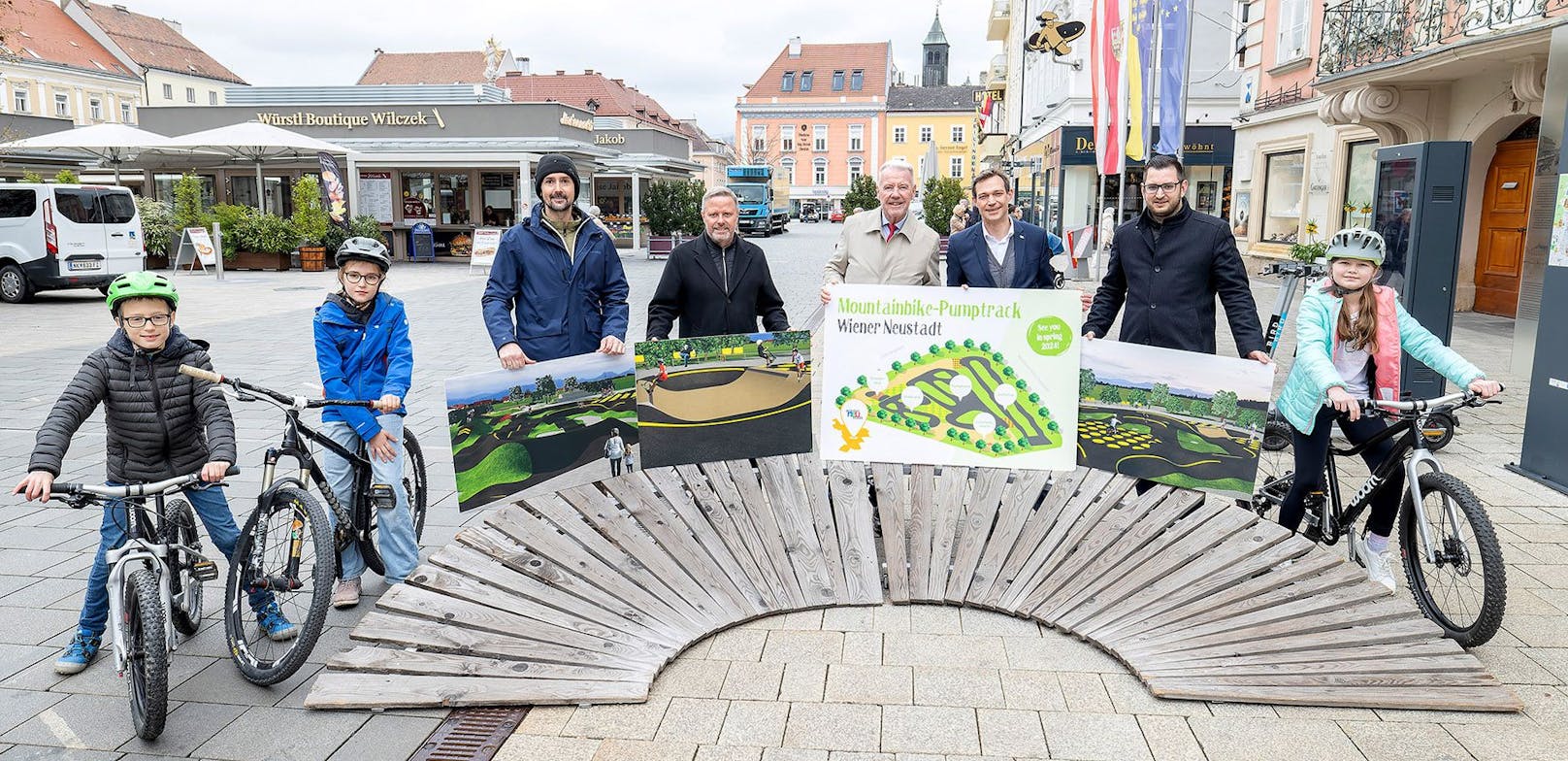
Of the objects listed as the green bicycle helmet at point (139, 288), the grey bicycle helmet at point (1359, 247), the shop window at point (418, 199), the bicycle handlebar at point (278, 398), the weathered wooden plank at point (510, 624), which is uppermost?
the shop window at point (418, 199)

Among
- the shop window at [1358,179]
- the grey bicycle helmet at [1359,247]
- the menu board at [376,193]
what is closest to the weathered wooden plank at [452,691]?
the grey bicycle helmet at [1359,247]

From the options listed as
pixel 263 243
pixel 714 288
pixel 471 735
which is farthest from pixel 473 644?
pixel 263 243

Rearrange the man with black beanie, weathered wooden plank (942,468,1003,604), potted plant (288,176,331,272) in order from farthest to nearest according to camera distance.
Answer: potted plant (288,176,331,272) → the man with black beanie → weathered wooden plank (942,468,1003,604)

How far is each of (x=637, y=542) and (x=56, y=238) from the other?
Answer: 1724 centimetres

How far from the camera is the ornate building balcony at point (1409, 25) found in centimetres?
1225

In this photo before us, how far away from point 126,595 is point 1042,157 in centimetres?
3627

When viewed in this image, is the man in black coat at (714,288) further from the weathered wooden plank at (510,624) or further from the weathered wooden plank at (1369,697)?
the weathered wooden plank at (1369,697)

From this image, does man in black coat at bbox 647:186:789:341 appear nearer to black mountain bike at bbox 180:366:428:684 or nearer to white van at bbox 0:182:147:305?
black mountain bike at bbox 180:366:428:684

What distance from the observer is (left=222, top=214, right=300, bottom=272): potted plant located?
985 inches

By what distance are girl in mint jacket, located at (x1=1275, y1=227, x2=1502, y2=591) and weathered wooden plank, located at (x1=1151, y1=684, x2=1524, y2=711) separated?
3.38ft

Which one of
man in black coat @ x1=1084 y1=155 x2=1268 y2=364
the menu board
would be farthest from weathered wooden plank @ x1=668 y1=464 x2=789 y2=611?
the menu board

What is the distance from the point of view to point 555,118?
29.2m

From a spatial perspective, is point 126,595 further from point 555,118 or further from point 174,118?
point 174,118

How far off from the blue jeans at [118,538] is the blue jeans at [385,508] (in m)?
0.44
